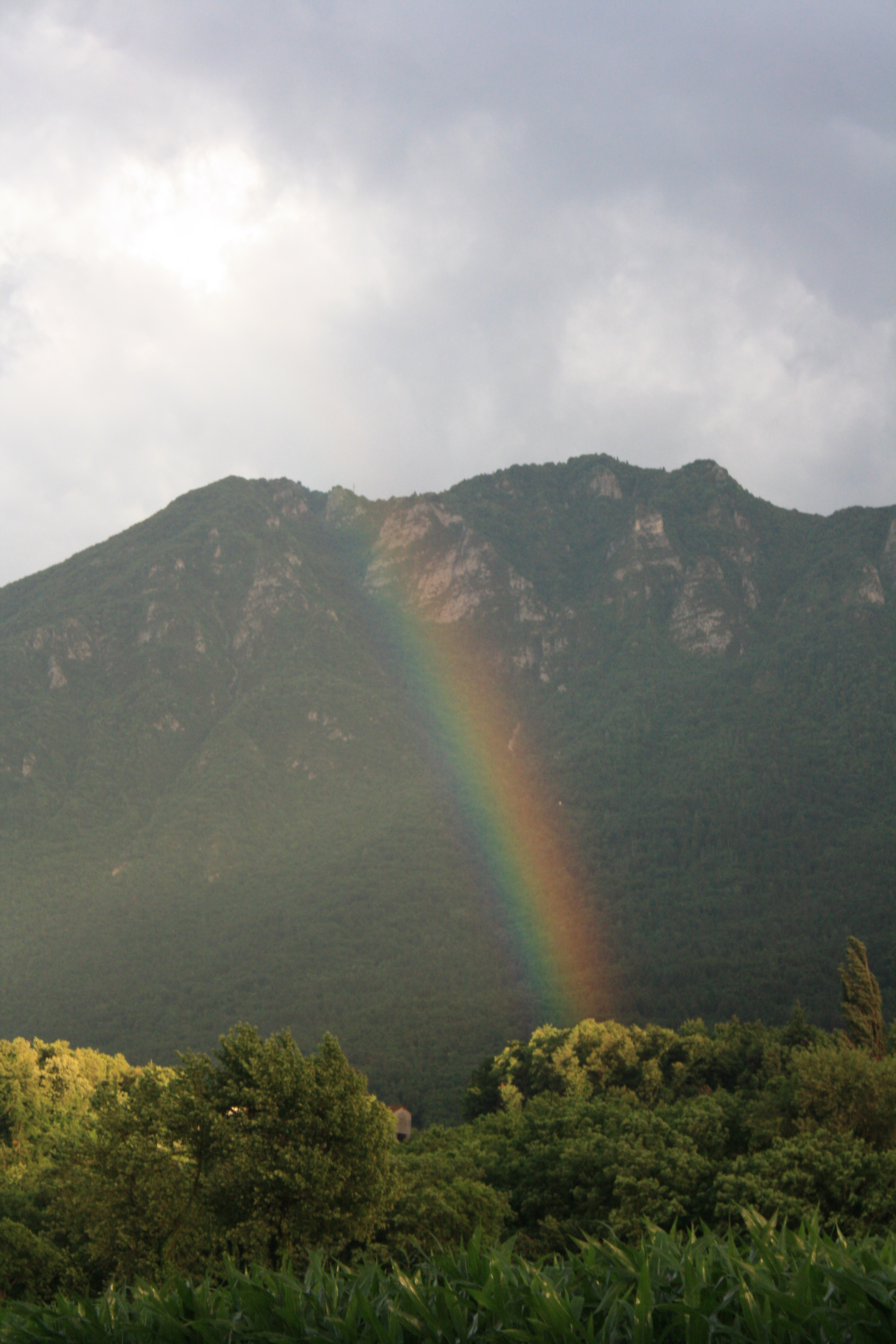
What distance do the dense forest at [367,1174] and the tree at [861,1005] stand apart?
15.7 feet

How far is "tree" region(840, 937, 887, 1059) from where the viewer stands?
44.9 m

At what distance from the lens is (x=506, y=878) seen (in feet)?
563

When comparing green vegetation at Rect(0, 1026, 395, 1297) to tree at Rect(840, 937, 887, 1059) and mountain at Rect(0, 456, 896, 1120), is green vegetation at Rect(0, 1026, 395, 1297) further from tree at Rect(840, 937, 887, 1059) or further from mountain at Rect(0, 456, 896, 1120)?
mountain at Rect(0, 456, 896, 1120)

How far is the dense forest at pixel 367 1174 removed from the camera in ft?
76.4

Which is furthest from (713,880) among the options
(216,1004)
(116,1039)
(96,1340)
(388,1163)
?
(96,1340)

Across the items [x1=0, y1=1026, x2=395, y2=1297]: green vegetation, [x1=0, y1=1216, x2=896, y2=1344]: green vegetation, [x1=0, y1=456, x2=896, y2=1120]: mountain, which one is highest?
[x1=0, y1=1216, x2=896, y2=1344]: green vegetation

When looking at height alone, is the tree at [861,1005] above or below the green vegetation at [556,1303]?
below

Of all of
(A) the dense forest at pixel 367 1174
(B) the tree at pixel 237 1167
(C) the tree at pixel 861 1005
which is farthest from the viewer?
(C) the tree at pixel 861 1005

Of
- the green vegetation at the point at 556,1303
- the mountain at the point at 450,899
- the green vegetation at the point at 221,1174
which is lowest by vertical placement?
the mountain at the point at 450,899

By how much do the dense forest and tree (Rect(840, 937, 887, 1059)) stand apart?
4781 millimetres

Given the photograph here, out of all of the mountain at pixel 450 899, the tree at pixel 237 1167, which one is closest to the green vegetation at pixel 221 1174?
the tree at pixel 237 1167

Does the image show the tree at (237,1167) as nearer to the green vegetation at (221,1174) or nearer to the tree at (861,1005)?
the green vegetation at (221,1174)

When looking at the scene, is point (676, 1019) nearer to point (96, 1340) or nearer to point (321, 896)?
point (321, 896)

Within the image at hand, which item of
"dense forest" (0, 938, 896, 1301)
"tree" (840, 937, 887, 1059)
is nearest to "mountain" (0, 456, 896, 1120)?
"tree" (840, 937, 887, 1059)
